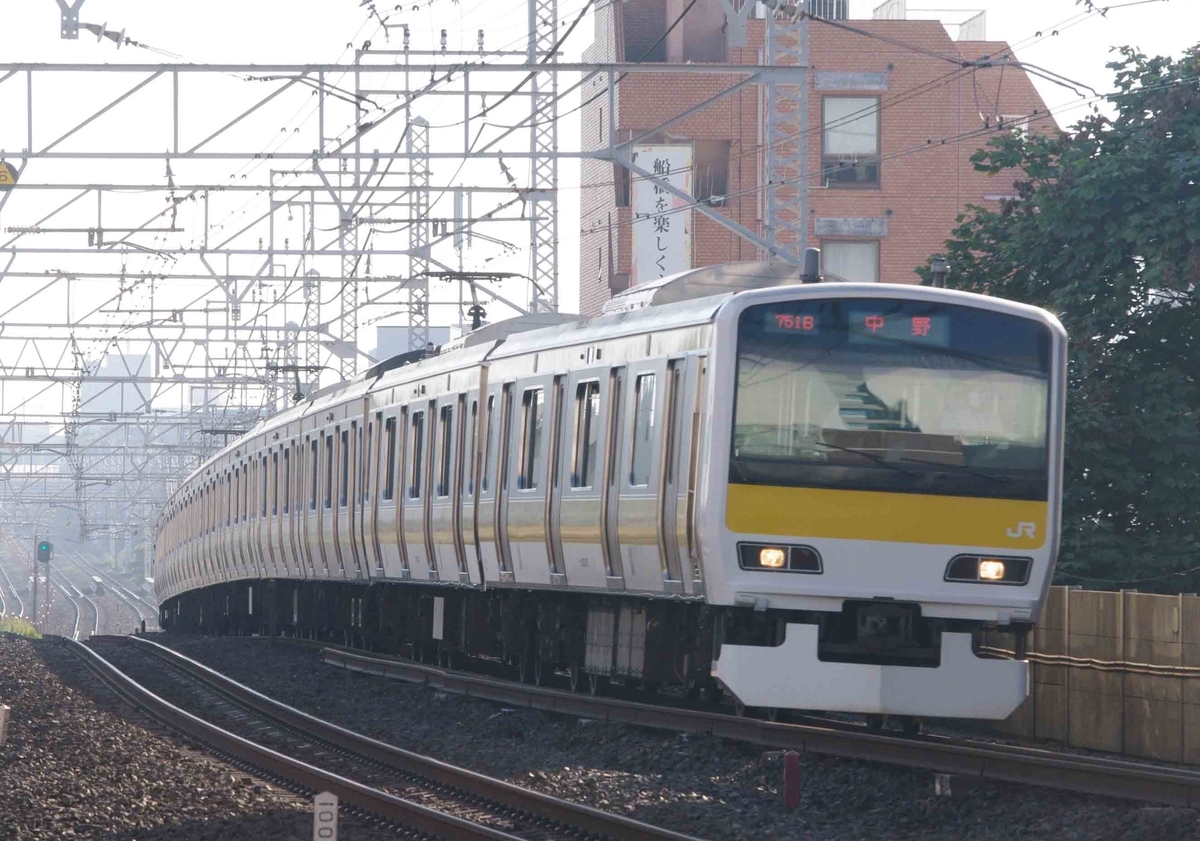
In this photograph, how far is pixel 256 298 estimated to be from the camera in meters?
44.0

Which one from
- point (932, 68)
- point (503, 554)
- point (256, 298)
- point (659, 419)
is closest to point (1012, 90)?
point (932, 68)

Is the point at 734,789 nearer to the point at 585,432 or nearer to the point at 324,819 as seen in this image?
the point at 324,819

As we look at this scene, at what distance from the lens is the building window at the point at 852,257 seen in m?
42.4

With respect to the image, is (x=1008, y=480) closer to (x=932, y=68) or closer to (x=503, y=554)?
(x=503, y=554)

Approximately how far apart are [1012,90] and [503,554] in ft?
98.6

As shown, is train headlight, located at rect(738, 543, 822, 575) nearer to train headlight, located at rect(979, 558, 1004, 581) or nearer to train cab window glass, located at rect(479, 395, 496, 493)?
train headlight, located at rect(979, 558, 1004, 581)

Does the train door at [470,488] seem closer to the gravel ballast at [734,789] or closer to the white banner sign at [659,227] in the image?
the gravel ballast at [734,789]

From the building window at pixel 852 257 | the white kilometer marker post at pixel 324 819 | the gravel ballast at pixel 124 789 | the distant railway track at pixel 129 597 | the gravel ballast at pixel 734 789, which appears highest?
the building window at pixel 852 257

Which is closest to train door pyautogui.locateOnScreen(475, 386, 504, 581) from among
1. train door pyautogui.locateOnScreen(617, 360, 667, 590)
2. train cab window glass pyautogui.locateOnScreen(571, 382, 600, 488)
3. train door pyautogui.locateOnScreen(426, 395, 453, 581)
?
train door pyautogui.locateOnScreen(426, 395, 453, 581)

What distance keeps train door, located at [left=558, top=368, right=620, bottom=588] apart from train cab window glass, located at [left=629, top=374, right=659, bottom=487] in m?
0.54

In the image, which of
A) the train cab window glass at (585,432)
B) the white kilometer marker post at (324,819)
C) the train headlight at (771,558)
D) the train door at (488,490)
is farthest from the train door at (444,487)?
the white kilometer marker post at (324,819)

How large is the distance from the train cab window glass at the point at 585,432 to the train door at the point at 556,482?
0.24 metres

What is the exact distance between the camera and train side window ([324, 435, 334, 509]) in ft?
78.8

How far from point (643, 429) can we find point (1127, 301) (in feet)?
30.5
